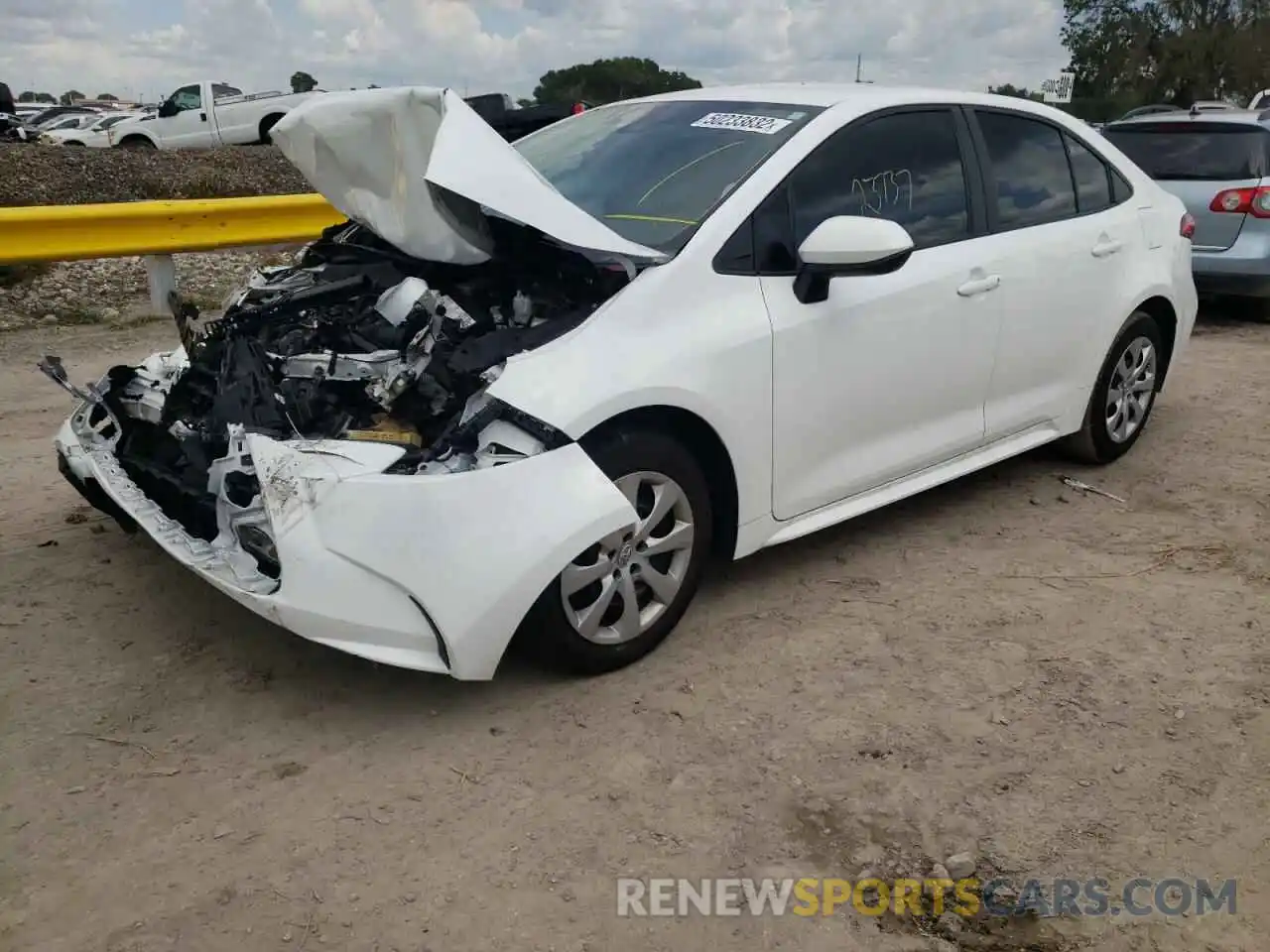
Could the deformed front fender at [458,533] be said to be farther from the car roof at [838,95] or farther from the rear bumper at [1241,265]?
the rear bumper at [1241,265]

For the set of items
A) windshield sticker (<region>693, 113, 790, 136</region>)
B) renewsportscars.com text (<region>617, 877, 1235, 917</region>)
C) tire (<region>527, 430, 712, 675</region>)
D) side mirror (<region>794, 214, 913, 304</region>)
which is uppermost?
windshield sticker (<region>693, 113, 790, 136</region>)

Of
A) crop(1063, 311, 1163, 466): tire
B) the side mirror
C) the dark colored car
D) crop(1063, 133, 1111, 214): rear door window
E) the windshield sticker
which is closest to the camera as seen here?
the side mirror

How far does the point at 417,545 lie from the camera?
9.35 ft

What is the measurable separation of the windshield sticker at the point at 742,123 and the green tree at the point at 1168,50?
38.4 m

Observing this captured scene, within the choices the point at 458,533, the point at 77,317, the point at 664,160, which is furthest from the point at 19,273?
the point at 458,533

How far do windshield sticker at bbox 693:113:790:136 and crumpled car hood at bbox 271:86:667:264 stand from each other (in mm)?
690

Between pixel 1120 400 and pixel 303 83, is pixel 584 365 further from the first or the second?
pixel 303 83

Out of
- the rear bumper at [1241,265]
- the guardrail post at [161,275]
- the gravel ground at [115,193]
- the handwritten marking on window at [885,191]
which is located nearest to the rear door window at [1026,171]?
the handwritten marking on window at [885,191]

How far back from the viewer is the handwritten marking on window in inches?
154

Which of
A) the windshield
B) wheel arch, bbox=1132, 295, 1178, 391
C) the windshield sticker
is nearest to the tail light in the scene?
wheel arch, bbox=1132, 295, 1178, 391

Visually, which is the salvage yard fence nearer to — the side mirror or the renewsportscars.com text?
the side mirror

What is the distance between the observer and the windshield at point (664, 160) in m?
3.63

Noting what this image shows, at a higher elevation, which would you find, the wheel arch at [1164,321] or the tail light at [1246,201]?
the tail light at [1246,201]

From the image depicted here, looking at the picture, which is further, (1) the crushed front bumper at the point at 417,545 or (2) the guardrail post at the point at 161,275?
(2) the guardrail post at the point at 161,275
